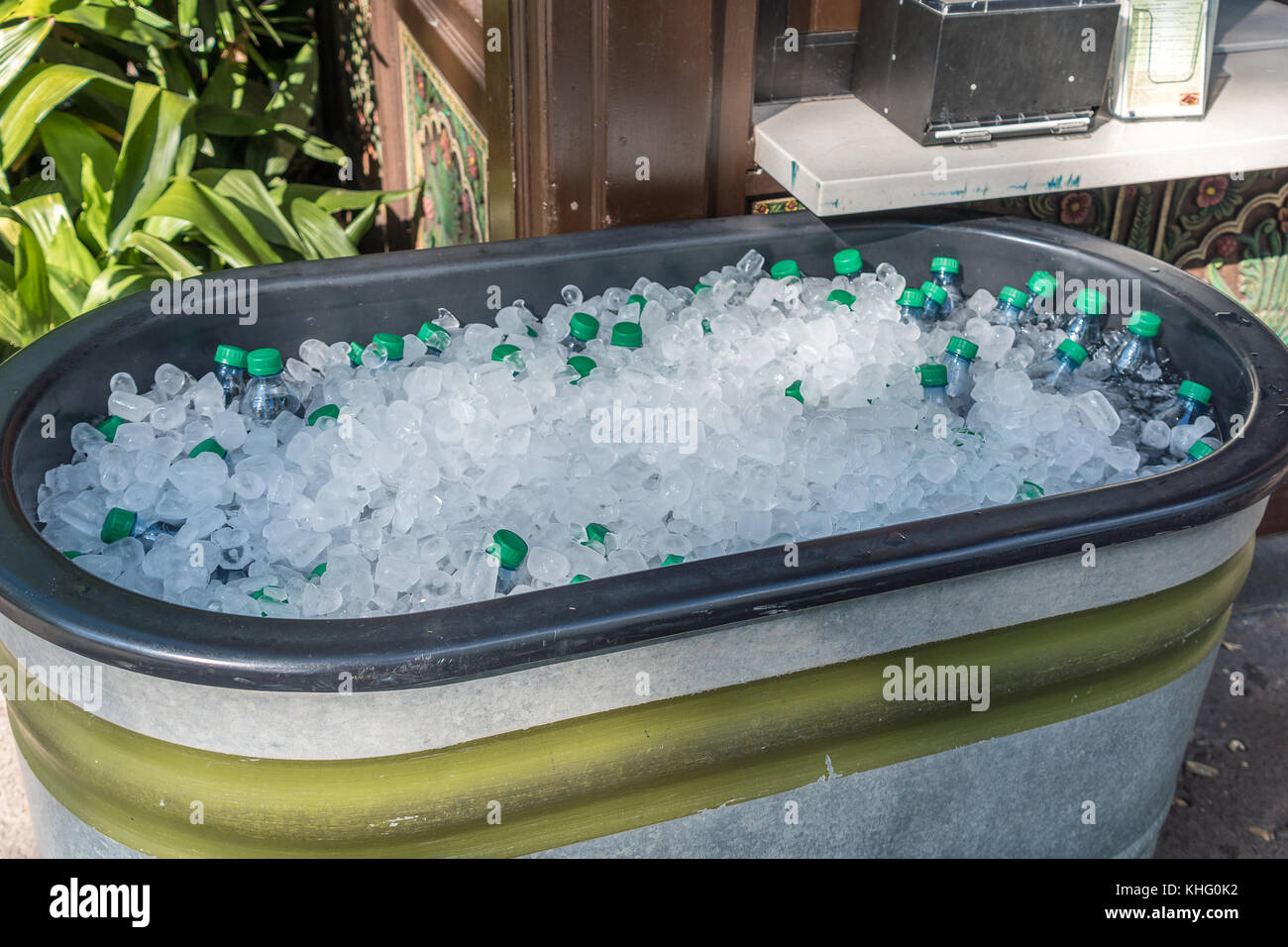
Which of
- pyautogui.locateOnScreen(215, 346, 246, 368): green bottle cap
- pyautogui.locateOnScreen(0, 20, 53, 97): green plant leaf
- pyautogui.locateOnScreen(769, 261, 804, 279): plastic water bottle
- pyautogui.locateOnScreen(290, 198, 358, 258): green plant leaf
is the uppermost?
pyautogui.locateOnScreen(0, 20, 53, 97): green plant leaf

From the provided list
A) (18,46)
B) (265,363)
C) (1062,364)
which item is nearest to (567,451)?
(265,363)

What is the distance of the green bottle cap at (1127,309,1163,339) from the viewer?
5.32 feet

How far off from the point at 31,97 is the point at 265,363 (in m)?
1.34

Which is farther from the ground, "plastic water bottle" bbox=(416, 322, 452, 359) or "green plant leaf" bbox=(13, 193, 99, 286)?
"plastic water bottle" bbox=(416, 322, 452, 359)

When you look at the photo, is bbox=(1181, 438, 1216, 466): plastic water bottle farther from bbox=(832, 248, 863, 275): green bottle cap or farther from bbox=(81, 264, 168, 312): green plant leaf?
bbox=(81, 264, 168, 312): green plant leaf

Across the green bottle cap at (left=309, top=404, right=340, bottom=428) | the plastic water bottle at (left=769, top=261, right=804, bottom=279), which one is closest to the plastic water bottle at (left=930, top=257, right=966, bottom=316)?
the plastic water bottle at (left=769, top=261, right=804, bottom=279)

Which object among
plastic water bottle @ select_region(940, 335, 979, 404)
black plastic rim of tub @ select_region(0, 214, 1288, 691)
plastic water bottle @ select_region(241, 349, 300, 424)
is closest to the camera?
black plastic rim of tub @ select_region(0, 214, 1288, 691)

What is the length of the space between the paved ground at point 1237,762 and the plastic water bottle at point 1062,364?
0.79 meters

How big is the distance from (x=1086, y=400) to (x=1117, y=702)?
42cm

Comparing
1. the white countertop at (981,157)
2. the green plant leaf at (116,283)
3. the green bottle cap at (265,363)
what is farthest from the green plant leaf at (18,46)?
the white countertop at (981,157)

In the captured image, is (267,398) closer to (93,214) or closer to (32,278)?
(32,278)

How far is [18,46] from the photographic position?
2.35 metres

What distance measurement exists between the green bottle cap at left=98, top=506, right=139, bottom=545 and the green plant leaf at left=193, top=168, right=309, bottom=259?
125cm

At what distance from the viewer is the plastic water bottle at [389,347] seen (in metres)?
1.54
